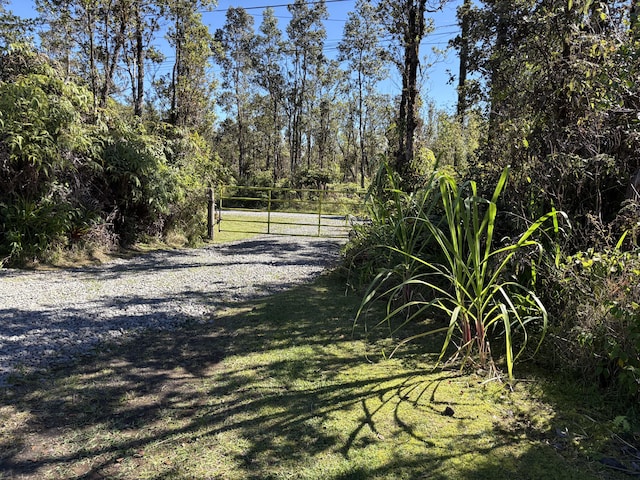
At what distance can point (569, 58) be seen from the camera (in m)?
3.77

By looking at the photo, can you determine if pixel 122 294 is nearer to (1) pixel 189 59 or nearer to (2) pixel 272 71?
(1) pixel 189 59

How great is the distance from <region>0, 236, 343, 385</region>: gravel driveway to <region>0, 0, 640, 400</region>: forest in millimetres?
1228

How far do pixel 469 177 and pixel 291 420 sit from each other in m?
3.47

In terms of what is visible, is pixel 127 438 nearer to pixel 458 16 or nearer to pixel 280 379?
pixel 280 379

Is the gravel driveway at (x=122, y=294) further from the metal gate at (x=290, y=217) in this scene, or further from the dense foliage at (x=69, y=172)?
the metal gate at (x=290, y=217)

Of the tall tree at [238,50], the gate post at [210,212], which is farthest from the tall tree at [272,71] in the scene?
the gate post at [210,212]

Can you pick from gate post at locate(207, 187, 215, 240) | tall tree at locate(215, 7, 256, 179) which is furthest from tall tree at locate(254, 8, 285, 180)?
gate post at locate(207, 187, 215, 240)

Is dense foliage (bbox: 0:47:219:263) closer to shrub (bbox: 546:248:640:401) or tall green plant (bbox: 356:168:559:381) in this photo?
tall green plant (bbox: 356:168:559:381)

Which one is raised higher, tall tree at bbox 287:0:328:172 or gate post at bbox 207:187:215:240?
tall tree at bbox 287:0:328:172

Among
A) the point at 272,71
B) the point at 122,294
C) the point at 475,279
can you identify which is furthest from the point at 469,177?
the point at 272,71

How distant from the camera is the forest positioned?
2.99m

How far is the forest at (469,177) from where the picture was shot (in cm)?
299

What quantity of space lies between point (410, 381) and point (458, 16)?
1033 centimetres

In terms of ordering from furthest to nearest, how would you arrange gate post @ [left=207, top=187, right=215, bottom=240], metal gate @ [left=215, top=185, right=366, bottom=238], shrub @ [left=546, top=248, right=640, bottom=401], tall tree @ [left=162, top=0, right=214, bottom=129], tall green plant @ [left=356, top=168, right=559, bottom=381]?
tall tree @ [left=162, top=0, right=214, bottom=129], gate post @ [left=207, top=187, right=215, bottom=240], metal gate @ [left=215, top=185, right=366, bottom=238], tall green plant @ [left=356, top=168, right=559, bottom=381], shrub @ [left=546, top=248, right=640, bottom=401]
